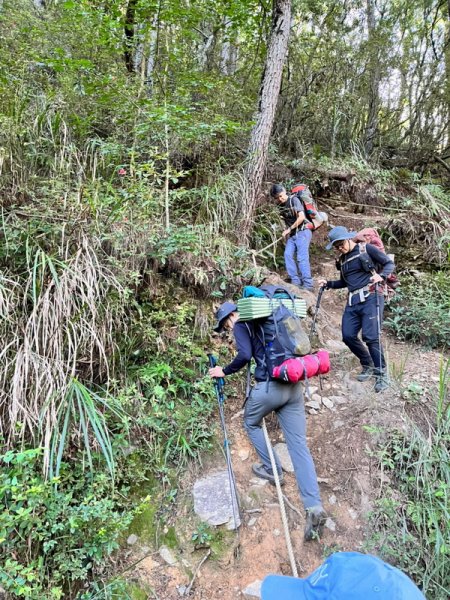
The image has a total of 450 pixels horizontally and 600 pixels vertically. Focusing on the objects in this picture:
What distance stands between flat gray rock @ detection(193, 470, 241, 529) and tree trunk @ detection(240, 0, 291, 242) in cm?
409

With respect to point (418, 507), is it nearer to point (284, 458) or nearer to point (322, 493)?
point (322, 493)

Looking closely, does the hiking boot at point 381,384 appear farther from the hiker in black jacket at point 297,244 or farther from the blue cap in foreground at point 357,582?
the blue cap in foreground at point 357,582

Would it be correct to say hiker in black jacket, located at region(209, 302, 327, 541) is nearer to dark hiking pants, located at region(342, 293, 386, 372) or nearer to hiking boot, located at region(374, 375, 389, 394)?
hiking boot, located at region(374, 375, 389, 394)

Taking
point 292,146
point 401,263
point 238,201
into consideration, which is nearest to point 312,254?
point 401,263

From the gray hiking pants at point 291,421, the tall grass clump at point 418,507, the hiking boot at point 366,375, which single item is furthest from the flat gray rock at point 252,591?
the hiking boot at point 366,375

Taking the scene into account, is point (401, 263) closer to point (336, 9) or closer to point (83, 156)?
point (83, 156)

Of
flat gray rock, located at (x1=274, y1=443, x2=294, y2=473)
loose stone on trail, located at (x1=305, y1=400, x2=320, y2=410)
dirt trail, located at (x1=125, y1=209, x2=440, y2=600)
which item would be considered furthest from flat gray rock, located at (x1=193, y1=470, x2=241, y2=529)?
loose stone on trail, located at (x1=305, y1=400, x2=320, y2=410)

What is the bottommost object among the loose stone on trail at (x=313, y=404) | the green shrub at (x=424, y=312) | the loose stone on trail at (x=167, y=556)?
the loose stone on trail at (x=167, y=556)

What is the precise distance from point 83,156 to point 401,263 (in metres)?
6.26

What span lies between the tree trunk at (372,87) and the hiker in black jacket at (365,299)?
23.1ft

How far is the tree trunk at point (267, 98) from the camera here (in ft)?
21.3

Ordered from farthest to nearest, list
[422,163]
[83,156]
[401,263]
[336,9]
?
[422,163]
[336,9]
[401,263]
[83,156]

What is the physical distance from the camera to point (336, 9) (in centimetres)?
964

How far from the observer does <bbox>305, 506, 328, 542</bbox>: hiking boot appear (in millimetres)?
→ 3090
